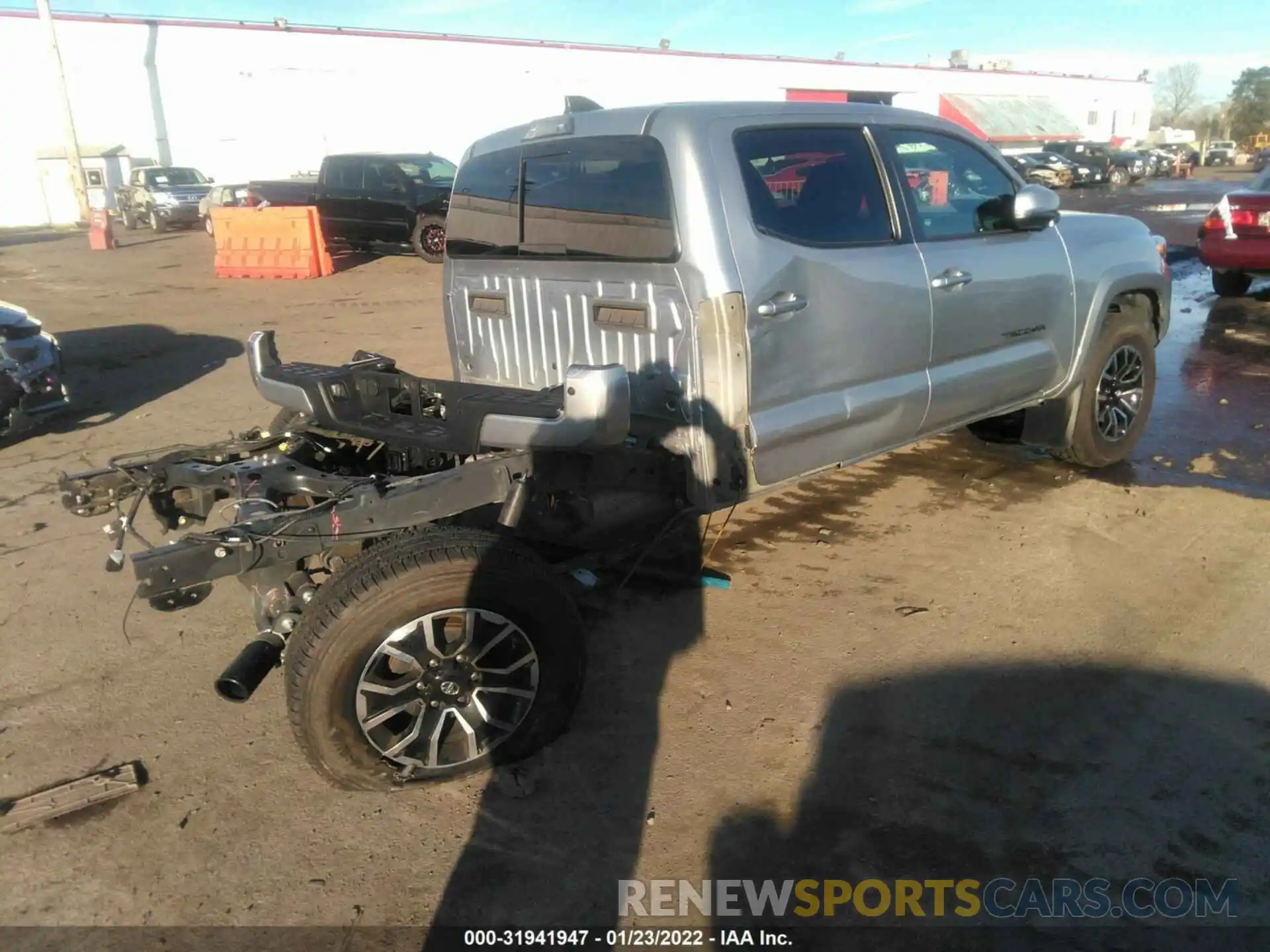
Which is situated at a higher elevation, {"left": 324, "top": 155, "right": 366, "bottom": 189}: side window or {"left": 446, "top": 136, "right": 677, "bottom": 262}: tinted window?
{"left": 324, "top": 155, "right": 366, "bottom": 189}: side window

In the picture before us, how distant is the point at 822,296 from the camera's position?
12.1ft

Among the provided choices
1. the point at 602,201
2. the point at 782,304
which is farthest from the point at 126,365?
the point at 782,304

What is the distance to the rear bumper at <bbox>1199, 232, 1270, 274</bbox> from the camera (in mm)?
9695

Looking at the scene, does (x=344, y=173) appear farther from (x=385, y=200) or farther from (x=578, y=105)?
(x=578, y=105)

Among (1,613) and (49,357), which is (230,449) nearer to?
(1,613)

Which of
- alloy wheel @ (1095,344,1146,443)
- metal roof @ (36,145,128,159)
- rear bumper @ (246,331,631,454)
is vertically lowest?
alloy wheel @ (1095,344,1146,443)

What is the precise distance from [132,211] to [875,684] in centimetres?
2983

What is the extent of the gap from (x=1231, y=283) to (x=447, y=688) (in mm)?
11564

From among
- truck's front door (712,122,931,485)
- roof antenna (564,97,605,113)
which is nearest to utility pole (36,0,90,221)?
roof antenna (564,97,605,113)

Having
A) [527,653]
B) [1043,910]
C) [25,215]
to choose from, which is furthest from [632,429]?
[25,215]

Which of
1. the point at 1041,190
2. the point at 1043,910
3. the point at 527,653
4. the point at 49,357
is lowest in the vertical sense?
the point at 1043,910

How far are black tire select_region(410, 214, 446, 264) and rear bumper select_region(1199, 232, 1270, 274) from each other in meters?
11.5

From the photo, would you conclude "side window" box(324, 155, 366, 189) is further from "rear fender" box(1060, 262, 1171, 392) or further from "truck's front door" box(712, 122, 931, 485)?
"truck's front door" box(712, 122, 931, 485)

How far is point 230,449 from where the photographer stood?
3.73 meters
